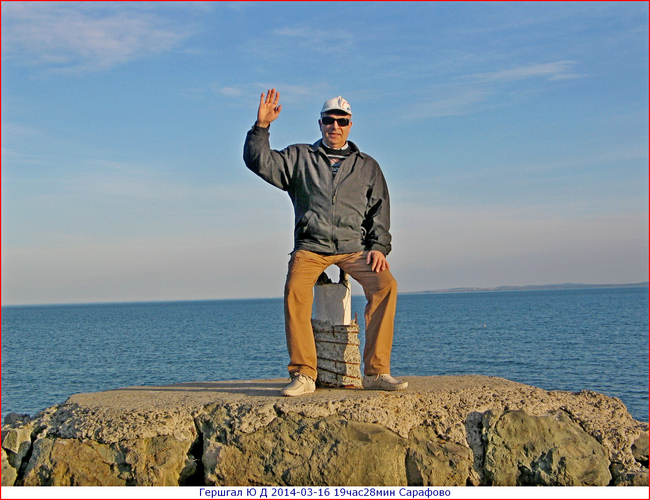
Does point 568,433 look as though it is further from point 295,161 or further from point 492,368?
point 492,368

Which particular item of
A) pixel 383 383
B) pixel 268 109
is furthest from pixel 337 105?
pixel 383 383

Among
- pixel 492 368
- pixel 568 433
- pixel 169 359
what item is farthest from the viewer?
pixel 169 359

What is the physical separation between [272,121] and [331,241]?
4.41 ft

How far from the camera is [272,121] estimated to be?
22.2 ft

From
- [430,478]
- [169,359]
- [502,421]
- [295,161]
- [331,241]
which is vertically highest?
[295,161]

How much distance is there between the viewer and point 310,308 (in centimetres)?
695

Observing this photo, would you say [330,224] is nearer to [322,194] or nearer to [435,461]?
[322,194]

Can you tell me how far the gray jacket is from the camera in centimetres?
701

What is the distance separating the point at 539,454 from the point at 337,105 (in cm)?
386

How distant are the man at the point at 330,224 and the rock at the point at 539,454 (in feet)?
3.47

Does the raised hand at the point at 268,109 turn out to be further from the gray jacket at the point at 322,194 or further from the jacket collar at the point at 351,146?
the jacket collar at the point at 351,146

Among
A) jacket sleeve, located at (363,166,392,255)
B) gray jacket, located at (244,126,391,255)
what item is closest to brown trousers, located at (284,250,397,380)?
gray jacket, located at (244,126,391,255)

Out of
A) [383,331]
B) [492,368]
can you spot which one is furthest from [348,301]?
[492,368]

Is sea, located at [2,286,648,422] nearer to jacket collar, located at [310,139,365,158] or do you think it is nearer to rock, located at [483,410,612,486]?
rock, located at [483,410,612,486]
